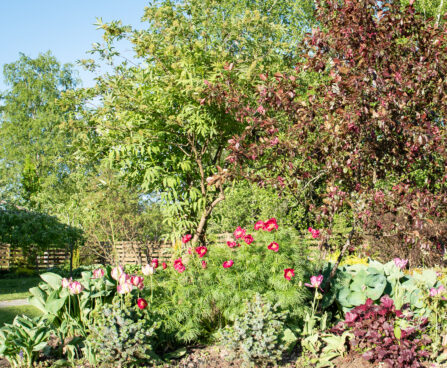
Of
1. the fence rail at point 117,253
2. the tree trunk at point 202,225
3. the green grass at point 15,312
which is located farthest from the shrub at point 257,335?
the fence rail at point 117,253

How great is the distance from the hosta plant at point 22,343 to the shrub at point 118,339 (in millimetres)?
345

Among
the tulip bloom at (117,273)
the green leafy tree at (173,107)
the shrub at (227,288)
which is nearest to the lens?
the tulip bloom at (117,273)

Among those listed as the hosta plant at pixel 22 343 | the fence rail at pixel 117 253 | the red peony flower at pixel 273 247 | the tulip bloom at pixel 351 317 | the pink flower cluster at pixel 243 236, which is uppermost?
the pink flower cluster at pixel 243 236

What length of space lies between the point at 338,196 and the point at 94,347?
2147 millimetres

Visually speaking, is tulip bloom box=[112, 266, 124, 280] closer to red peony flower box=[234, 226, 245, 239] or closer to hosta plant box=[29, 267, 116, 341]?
hosta plant box=[29, 267, 116, 341]

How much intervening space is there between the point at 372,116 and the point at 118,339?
7.84ft

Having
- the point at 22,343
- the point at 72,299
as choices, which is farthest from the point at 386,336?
the point at 22,343

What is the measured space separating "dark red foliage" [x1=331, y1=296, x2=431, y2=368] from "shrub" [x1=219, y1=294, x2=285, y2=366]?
528 millimetres

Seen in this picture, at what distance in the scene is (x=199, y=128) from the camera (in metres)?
4.99

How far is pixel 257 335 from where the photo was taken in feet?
9.89

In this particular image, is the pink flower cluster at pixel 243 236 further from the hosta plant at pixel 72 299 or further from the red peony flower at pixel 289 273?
the hosta plant at pixel 72 299

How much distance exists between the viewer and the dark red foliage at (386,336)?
2.83 m

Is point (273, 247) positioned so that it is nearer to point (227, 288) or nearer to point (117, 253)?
point (227, 288)

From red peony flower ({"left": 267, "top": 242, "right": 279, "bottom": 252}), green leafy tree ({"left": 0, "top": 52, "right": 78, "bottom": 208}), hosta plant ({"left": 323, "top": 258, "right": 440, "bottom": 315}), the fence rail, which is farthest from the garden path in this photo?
green leafy tree ({"left": 0, "top": 52, "right": 78, "bottom": 208})
